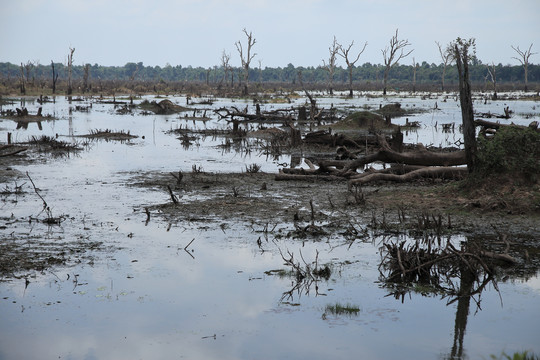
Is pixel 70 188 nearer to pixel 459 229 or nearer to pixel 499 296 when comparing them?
pixel 459 229

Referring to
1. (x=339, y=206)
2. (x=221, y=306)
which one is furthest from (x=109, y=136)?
(x=221, y=306)

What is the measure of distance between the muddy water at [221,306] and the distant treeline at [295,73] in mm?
95715

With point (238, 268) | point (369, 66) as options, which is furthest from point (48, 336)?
point (369, 66)

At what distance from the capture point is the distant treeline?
432ft

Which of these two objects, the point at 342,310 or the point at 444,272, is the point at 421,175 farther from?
the point at 342,310

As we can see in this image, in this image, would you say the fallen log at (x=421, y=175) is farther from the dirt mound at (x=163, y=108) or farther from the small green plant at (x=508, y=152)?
the dirt mound at (x=163, y=108)

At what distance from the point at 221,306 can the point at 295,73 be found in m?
159

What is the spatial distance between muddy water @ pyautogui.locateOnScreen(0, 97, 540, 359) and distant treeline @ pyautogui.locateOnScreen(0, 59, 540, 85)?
314 feet

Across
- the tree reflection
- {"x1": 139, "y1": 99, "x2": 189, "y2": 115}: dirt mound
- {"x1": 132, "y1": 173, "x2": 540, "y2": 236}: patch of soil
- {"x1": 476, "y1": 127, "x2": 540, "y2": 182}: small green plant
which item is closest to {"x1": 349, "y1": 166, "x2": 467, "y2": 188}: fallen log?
{"x1": 132, "y1": 173, "x2": 540, "y2": 236}: patch of soil

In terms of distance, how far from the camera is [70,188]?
13086 millimetres

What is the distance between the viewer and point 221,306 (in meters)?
6.44

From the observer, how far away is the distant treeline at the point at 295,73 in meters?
132

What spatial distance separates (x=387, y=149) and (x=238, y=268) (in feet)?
23.1

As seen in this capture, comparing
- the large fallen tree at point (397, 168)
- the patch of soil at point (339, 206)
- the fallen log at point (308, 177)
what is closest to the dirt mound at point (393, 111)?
the large fallen tree at point (397, 168)
